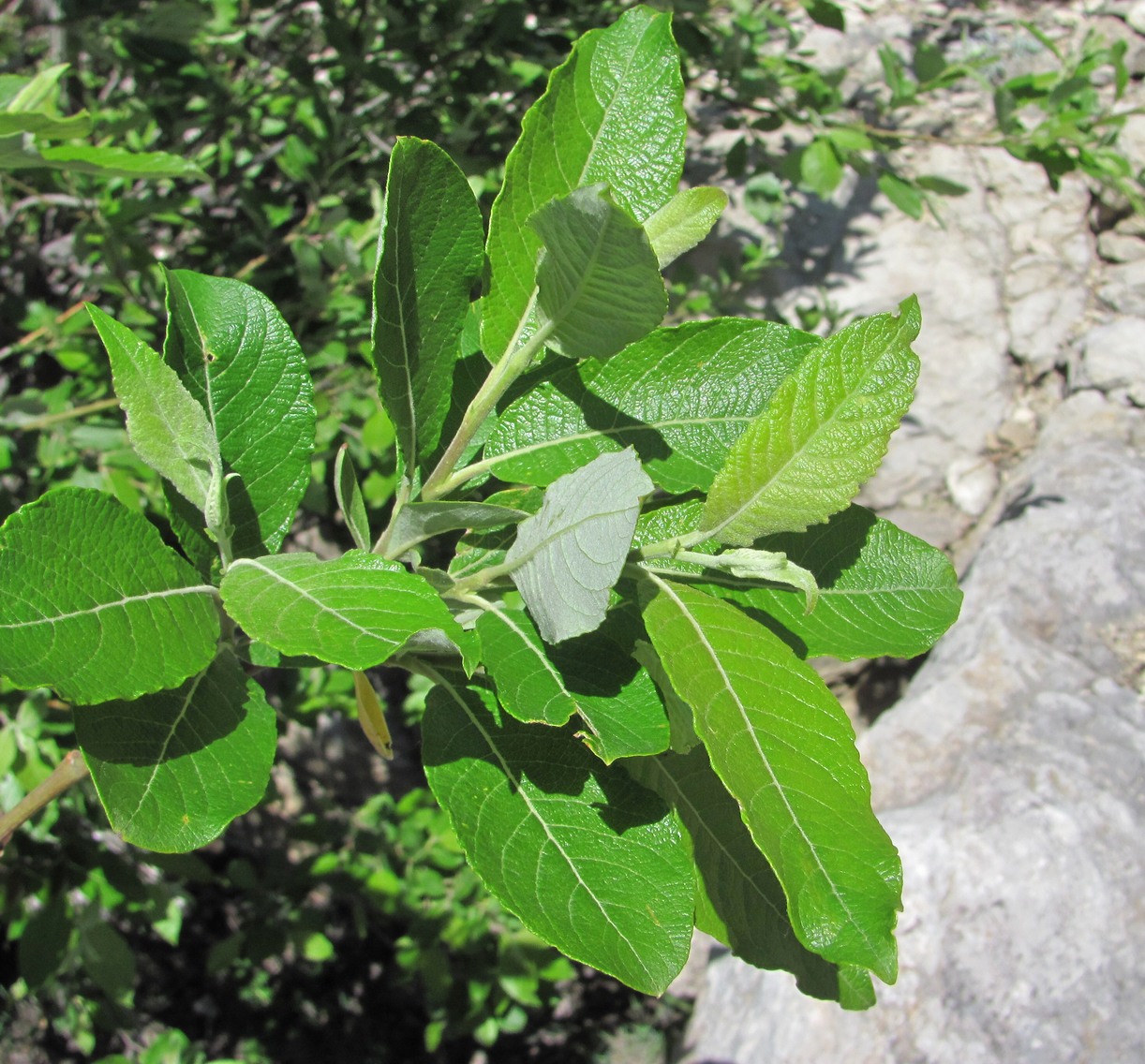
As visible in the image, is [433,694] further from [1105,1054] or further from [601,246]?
[1105,1054]

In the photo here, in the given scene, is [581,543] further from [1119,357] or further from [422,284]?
[1119,357]

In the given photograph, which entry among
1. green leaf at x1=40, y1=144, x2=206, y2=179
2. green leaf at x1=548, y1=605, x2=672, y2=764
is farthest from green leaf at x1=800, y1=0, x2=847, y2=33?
A: green leaf at x1=548, y1=605, x2=672, y2=764

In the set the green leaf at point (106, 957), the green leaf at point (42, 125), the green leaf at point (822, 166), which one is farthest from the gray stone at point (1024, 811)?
the green leaf at point (42, 125)

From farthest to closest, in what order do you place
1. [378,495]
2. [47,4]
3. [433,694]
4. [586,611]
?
[47,4] → [378,495] → [433,694] → [586,611]

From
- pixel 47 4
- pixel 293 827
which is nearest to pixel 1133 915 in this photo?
pixel 293 827

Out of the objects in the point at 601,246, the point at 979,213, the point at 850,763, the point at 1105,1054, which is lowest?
the point at 1105,1054

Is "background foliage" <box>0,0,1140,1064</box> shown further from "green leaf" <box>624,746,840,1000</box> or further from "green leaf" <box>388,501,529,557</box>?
"green leaf" <box>624,746,840,1000</box>

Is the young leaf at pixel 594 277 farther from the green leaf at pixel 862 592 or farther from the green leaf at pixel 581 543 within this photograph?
the green leaf at pixel 862 592
